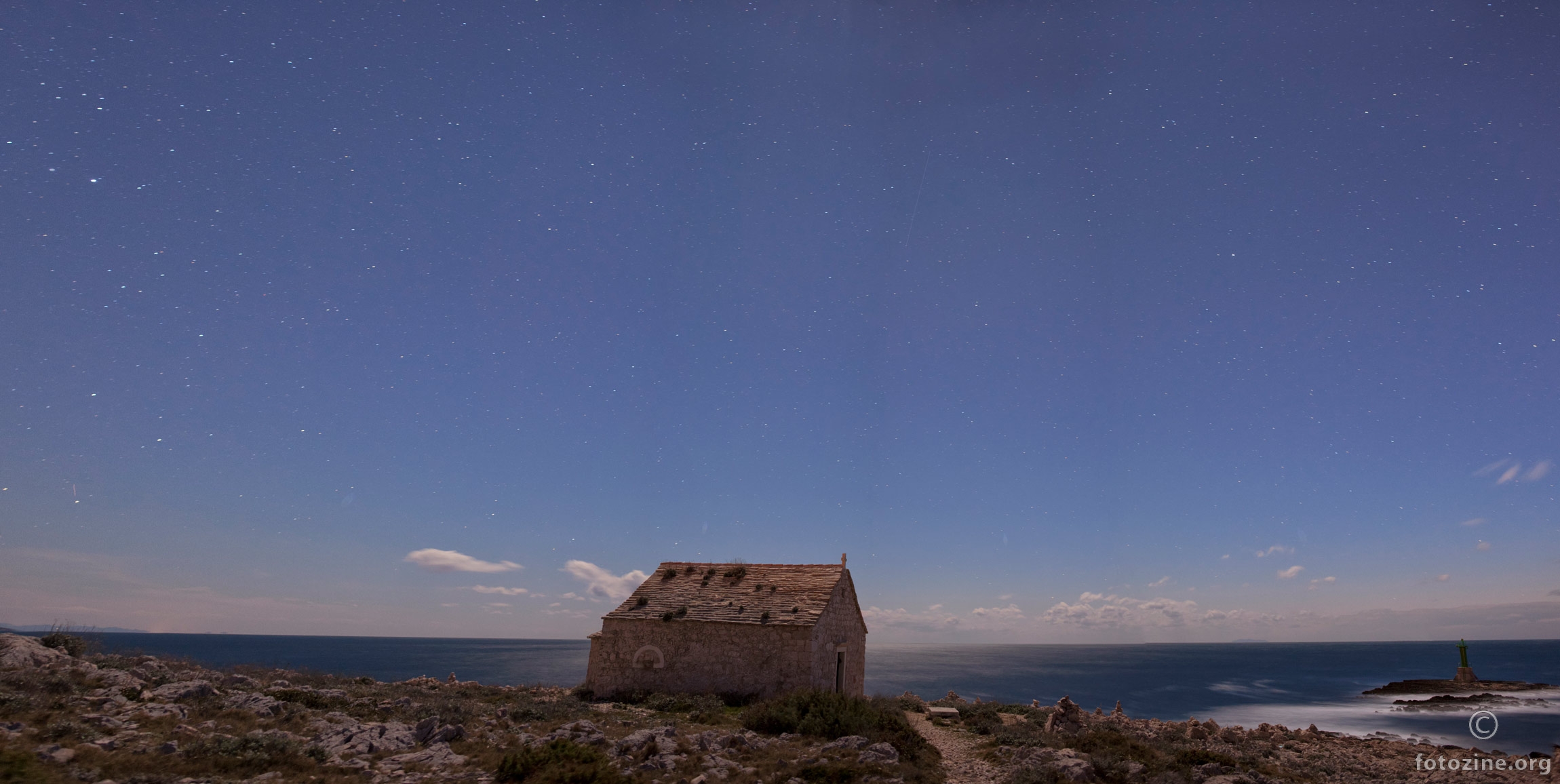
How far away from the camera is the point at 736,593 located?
→ 26531 mm

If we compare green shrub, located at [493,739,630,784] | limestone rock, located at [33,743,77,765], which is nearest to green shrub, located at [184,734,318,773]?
limestone rock, located at [33,743,77,765]

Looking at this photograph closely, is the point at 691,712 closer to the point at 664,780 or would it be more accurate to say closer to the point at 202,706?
the point at 664,780

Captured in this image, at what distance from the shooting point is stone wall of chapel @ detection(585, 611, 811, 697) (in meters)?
23.6

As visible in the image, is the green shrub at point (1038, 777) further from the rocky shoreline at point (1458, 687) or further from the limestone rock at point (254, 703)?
the rocky shoreline at point (1458, 687)

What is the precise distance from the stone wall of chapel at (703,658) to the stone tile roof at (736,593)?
373mm

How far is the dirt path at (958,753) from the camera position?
14727 millimetres

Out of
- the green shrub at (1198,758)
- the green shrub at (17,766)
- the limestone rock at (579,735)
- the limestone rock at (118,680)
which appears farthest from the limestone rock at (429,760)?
the green shrub at (1198,758)

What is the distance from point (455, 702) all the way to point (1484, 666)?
166681mm

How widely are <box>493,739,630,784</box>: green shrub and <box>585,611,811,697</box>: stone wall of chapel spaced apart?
11754 millimetres

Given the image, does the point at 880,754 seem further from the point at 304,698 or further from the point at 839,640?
the point at 304,698

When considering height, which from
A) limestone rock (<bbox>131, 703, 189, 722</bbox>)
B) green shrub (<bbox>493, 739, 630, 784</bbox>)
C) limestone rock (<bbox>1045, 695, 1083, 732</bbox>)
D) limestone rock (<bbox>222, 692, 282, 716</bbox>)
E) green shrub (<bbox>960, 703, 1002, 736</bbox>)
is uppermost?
limestone rock (<bbox>131, 703, 189, 722</bbox>)

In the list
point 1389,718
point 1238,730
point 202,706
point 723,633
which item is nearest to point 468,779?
point 202,706

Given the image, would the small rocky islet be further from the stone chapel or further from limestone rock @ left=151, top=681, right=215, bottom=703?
the stone chapel

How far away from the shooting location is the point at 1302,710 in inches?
2306
